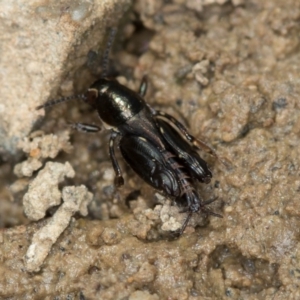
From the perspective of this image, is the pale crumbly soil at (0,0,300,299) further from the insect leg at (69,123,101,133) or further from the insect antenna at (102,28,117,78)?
the insect antenna at (102,28,117,78)

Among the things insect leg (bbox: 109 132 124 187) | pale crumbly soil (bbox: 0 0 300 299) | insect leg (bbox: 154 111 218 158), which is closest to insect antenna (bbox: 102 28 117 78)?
pale crumbly soil (bbox: 0 0 300 299)

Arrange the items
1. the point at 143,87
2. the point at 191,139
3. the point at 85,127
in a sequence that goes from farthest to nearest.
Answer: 1. the point at 143,87
2. the point at 85,127
3. the point at 191,139

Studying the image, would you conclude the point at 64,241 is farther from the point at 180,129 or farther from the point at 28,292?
the point at 180,129

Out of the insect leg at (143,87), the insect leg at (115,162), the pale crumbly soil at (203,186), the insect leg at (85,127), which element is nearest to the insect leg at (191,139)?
the pale crumbly soil at (203,186)

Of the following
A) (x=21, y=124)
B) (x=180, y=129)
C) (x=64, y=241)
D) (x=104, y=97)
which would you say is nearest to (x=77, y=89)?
(x=104, y=97)

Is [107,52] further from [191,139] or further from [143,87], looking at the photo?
[191,139]

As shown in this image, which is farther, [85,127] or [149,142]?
[85,127]

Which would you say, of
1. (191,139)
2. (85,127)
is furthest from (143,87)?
(191,139)
